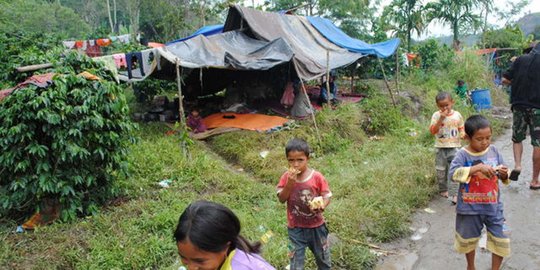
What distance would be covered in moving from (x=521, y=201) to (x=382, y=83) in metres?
10.2

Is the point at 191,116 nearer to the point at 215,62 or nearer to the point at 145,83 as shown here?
the point at 215,62

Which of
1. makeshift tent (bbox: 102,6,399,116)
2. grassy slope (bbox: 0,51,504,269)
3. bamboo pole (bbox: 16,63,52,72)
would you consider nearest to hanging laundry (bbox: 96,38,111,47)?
makeshift tent (bbox: 102,6,399,116)

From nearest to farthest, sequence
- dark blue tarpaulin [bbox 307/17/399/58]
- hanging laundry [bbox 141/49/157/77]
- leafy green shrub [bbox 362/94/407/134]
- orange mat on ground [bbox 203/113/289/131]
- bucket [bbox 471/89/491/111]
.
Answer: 1. hanging laundry [bbox 141/49/157/77]
2. orange mat on ground [bbox 203/113/289/131]
3. leafy green shrub [bbox 362/94/407/134]
4. dark blue tarpaulin [bbox 307/17/399/58]
5. bucket [bbox 471/89/491/111]

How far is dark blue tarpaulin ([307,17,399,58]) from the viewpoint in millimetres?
11133

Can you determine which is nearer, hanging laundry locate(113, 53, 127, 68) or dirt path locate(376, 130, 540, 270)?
dirt path locate(376, 130, 540, 270)

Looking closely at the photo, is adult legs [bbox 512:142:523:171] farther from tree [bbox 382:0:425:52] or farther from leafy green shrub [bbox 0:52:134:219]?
tree [bbox 382:0:425:52]

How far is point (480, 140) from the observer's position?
2.76m

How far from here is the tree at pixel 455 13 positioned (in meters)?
20.2

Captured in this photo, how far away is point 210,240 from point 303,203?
4.64 ft

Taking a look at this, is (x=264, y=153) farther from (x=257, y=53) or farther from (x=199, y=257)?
(x=199, y=257)

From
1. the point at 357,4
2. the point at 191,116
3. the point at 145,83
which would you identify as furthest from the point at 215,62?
the point at 357,4

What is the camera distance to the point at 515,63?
479cm

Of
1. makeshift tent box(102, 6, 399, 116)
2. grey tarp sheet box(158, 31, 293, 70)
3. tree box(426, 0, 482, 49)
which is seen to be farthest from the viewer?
tree box(426, 0, 482, 49)

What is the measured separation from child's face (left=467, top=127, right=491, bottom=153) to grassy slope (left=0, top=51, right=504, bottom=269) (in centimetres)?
137
